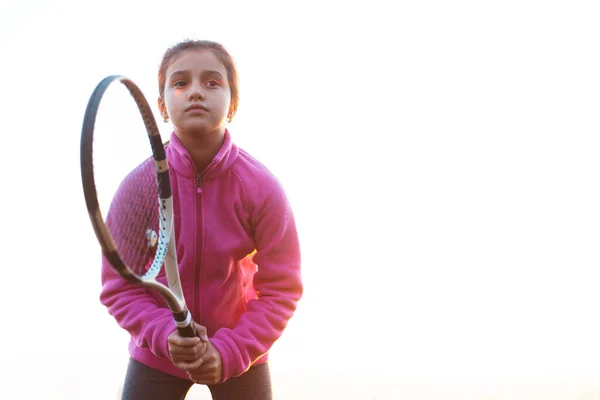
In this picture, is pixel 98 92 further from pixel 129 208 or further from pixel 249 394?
pixel 249 394

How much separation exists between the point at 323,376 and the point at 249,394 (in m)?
4.32

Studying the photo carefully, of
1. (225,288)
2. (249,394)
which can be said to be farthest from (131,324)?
(249,394)

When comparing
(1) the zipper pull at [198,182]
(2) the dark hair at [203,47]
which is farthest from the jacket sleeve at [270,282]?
(2) the dark hair at [203,47]

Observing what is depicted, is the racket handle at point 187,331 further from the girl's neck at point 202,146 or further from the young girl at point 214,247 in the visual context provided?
the girl's neck at point 202,146

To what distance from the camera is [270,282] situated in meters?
2.43

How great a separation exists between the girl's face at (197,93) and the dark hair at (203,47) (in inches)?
1.6

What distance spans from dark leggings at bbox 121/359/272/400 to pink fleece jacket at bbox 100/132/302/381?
44 mm

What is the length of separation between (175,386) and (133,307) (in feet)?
1.20

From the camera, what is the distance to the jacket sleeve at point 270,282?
2.32m

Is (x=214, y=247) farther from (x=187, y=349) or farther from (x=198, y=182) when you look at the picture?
(x=187, y=349)

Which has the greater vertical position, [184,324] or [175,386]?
[184,324]

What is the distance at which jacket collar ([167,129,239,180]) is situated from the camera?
242 centimetres

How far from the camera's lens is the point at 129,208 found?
7.28 feet

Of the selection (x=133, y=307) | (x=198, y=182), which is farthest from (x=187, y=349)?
(x=198, y=182)
